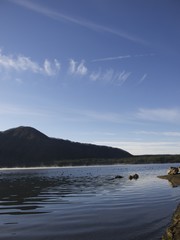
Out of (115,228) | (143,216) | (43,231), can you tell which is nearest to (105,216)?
(143,216)

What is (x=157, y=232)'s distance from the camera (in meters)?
21.3

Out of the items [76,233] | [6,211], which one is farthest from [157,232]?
[6,211]

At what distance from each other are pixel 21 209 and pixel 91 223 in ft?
32.9

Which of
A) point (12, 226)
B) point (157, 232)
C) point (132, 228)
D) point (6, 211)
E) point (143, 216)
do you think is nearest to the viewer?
point (157, 232)

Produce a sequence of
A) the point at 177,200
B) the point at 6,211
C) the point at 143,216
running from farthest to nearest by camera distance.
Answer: the point at 177,200 < the point at 6,211 < the point at 143,216

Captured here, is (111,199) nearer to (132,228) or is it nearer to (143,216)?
(143,216)

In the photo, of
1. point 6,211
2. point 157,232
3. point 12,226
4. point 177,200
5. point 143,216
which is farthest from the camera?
point 177,200

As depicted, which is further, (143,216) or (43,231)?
(143,216)

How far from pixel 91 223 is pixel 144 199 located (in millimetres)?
13690

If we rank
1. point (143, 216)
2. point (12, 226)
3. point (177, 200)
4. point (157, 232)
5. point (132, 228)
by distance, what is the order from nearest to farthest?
point (157, 232) → point (132, 228) → point (12, 226) → point (143, 216) → point (177, 200)

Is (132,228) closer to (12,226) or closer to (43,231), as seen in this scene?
(43,231)

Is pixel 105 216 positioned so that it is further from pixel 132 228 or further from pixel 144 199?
pixel 144 199

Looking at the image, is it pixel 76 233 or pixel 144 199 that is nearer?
pixel 76 233

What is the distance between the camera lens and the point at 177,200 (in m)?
35.6
